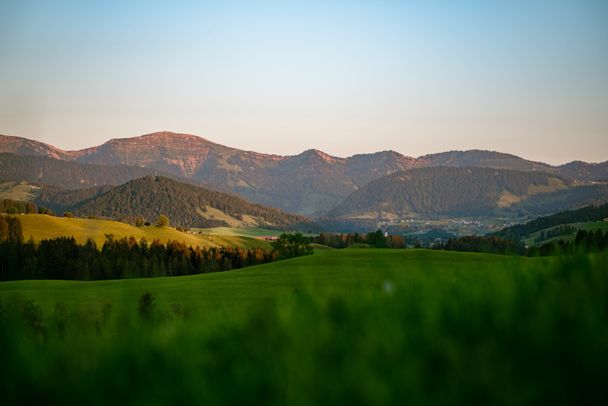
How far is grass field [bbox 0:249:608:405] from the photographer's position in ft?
9.57

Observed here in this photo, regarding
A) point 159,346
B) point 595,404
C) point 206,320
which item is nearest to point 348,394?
point 595,404

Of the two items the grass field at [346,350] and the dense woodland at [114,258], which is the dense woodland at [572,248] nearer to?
the grass field at [346,350]

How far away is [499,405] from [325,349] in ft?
4.05

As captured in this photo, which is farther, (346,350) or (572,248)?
(572,248)

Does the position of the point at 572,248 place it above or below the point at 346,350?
above

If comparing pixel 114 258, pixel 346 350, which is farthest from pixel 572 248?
pixel 114 258

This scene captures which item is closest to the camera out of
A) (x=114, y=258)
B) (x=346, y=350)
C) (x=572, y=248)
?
(x=346, y=350)

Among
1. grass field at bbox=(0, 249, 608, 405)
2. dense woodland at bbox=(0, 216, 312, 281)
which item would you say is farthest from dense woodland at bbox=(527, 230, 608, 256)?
dense woodland at bbox=(0, 216, 312, 281)

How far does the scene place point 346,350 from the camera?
3635mm

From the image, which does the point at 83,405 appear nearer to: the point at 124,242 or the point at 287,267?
the point at 287,267

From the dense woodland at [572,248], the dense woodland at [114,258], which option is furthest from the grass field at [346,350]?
the dense woodland at [114,258]

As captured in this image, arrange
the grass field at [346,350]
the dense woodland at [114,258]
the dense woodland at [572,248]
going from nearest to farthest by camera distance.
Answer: the grass field at [346,350], the dense woodland at [572,248], the dense woodland at [114,258]

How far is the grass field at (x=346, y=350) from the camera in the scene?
9.57 feet

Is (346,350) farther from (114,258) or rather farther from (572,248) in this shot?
(114,258)
